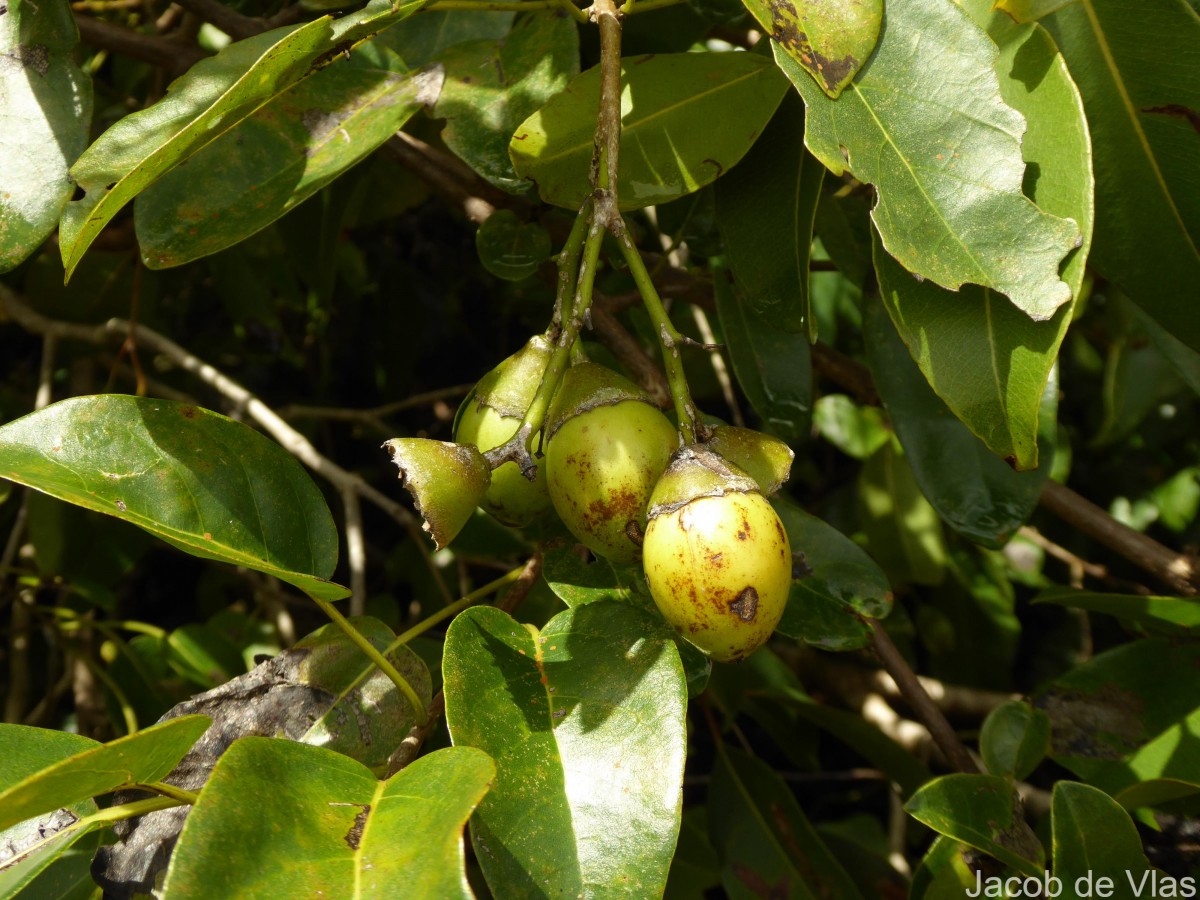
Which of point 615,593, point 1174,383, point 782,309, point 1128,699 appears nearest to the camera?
point 615,593

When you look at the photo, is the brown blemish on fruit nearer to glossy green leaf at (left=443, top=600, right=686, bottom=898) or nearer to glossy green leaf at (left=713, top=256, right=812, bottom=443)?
glossy green leaf at (left=443, top=600, right=686, bottom=898)

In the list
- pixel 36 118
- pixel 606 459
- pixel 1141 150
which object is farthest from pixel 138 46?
pixel 1141 150

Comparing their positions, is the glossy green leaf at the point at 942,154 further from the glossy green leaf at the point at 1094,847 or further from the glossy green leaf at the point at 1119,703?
the glossy green leaf at the point at 1119,703

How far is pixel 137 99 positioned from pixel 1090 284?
73.8 inches

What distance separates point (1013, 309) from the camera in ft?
2.77

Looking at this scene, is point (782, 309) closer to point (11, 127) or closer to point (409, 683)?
point (409, 683)

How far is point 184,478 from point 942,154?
733mm

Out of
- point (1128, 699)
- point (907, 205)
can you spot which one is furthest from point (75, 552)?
point (1128, 699)

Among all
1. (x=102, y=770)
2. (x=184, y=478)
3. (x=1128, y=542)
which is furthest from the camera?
(x=1128, y=542)

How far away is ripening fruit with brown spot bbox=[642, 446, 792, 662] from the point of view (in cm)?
73

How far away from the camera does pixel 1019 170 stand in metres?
0.82

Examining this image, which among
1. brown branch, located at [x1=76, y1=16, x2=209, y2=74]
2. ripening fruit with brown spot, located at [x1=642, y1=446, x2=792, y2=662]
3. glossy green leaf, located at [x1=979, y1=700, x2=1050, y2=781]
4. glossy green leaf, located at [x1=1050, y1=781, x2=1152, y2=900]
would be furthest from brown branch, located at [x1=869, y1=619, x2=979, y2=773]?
brown branch, located at [x1=76, y1=16, x2=209, y2=74]

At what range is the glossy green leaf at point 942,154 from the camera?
807mm

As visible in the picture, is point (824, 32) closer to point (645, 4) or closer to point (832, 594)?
point (645, 4)
